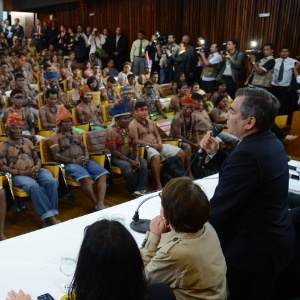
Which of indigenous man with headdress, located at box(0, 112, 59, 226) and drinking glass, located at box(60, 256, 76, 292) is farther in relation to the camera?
indigenous man with headdress, located at box(0, 112, 59, 226)

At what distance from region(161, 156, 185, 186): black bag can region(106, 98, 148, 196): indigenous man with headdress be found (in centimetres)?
31

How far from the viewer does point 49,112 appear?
549 cm

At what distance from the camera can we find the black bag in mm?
4609

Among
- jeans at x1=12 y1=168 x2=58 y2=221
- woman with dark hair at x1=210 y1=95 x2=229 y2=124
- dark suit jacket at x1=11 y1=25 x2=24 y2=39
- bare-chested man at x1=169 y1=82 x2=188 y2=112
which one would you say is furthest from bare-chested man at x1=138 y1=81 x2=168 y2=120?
dark suit jacket at x1=11 y1=25 x2=24 y2=39

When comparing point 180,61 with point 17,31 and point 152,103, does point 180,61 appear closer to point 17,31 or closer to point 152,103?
point 152,103

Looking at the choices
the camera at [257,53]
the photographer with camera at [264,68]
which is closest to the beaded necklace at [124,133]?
the photographer with camera at [264,68]

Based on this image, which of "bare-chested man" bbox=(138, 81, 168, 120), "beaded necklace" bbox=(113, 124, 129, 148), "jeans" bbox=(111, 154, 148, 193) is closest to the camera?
"jeans" bbox=(111, 154, 148, 193)

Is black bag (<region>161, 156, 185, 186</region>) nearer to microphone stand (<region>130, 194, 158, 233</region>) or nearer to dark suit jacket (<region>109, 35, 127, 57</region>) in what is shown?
microphone stand (<region>130, 194, 158, 233</region>)

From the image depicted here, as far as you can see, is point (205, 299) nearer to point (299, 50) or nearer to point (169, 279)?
point (169, 279)

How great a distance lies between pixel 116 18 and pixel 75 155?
947 cm

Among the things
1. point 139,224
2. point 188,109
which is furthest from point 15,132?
point 188,109

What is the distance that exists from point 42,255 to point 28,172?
1.85 metres

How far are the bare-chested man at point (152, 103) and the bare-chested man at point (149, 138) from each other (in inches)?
59.0

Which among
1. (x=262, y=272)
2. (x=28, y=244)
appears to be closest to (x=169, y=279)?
(x=262, y=272)
